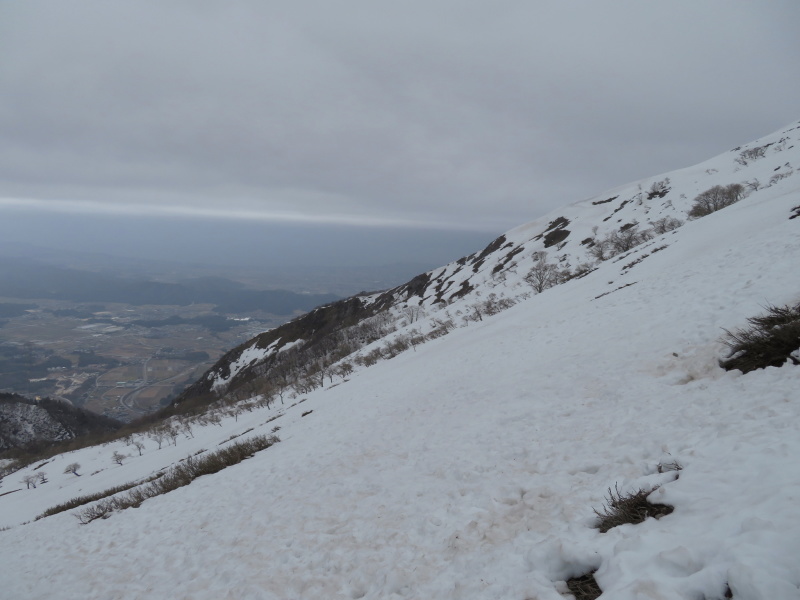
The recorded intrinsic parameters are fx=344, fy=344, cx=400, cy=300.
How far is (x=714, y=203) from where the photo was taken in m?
30.8

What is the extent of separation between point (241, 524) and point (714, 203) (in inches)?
1635

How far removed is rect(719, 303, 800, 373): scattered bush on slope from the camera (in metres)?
6.01

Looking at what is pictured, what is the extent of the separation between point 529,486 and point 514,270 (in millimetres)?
47315

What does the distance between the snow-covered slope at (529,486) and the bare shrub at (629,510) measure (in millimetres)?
160

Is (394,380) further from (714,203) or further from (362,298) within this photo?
(362,298)

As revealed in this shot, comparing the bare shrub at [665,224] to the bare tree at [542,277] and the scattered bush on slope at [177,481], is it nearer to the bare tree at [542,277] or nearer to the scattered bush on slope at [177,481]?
the bare tree at [542,277]

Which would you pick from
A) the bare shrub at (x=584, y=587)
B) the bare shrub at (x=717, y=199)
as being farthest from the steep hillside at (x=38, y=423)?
the bare shrub at (x=717, y=199)

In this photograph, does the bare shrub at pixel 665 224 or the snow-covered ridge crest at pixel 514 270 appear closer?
the bare shrub at pixel 665 224

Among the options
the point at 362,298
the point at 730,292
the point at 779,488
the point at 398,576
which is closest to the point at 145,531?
the point at 398,576

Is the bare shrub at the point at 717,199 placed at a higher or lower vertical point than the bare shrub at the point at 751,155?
lower

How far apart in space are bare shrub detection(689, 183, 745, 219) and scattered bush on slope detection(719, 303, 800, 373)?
94.2 feet

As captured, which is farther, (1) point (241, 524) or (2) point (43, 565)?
(2) point (43, 565)

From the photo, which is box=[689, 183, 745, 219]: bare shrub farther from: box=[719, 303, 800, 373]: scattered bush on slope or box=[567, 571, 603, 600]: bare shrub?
box=[567, 571, 603, 600]: bare shrub

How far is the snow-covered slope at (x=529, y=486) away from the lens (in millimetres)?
3592
